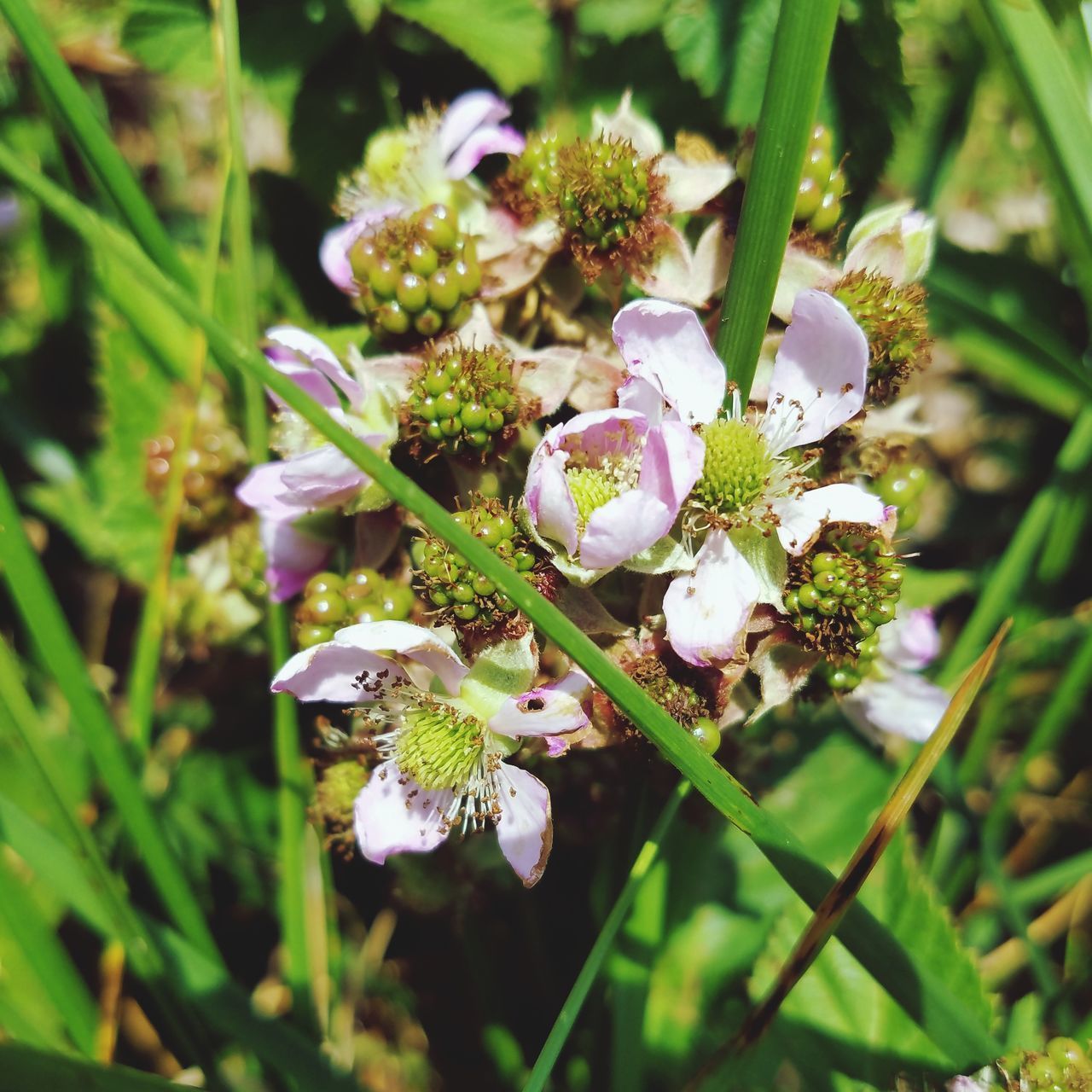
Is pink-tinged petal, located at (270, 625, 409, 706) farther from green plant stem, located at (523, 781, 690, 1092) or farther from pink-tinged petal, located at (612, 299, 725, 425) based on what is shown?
pink-tinged petal, located at (612, 299, 725, 425)

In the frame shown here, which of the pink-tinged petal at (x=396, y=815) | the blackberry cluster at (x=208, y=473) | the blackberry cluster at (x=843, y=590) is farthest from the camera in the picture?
the blackberry cluster at (x=208, y=473)

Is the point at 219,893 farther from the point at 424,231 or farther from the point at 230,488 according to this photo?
the point at 424,231

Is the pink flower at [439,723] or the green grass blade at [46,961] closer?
the pink flower at [439,723]

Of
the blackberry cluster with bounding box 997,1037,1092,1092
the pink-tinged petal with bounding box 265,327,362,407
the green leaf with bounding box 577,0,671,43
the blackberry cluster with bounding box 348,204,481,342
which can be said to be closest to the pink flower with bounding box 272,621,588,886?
the pink-tinged petal with bounding box 265,327,362,407

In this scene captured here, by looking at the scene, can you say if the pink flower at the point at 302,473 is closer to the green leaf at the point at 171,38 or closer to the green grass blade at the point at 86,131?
the green grass blade at the point at 86,131

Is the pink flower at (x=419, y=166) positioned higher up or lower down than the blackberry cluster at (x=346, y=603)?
higher up

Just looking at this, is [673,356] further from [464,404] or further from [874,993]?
[874,993]

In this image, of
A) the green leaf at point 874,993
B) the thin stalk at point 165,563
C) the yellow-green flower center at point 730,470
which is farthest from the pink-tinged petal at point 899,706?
the thin stalk at point 165,563
